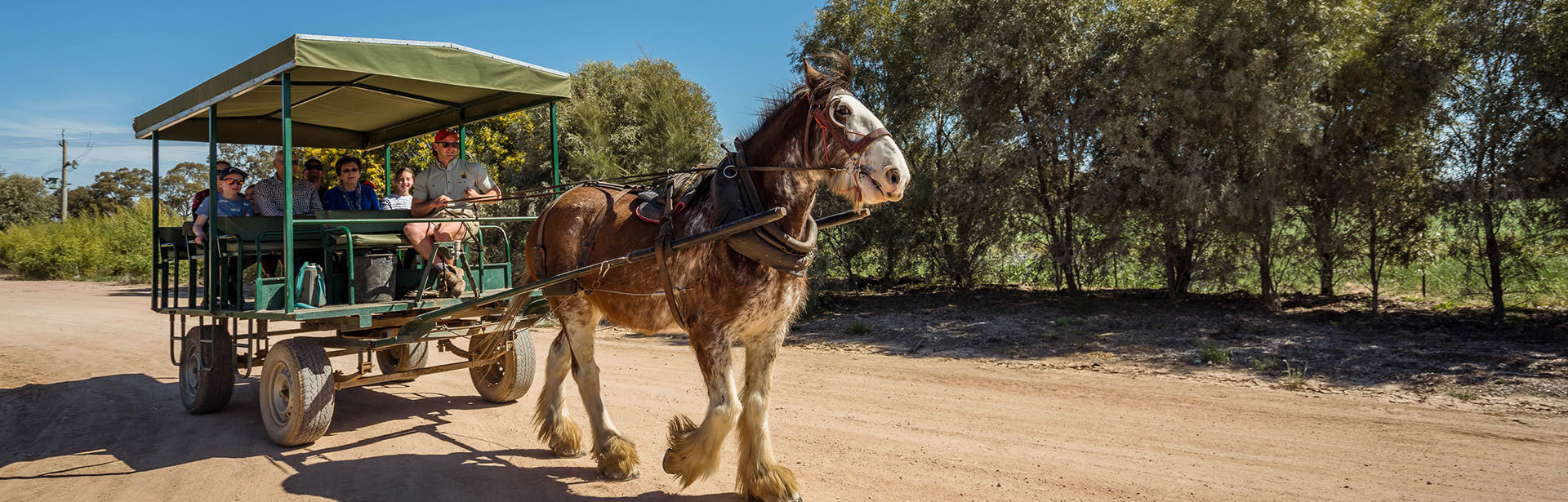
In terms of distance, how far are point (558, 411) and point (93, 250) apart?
32159 mm

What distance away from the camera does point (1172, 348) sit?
9625 millimetres

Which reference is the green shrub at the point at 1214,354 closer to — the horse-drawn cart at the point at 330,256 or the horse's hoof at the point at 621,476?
the horse's hoof at the point at 621,476

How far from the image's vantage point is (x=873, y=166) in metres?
3.62

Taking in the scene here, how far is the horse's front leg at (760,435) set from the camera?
4.19 m

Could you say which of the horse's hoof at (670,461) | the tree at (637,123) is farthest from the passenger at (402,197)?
the tree at (637,123)

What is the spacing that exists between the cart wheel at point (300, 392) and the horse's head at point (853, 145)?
389 centimetres

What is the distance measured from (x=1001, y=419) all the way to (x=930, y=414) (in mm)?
562

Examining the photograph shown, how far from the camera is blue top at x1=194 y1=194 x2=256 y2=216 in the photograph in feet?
20.9

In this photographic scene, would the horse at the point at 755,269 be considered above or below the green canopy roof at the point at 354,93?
below

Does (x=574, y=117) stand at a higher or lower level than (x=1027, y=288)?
higher

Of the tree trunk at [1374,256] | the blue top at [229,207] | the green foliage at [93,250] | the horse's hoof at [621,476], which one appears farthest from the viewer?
the green foliage at [93,250]

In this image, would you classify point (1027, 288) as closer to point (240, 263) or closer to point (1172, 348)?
point (1172, 348)

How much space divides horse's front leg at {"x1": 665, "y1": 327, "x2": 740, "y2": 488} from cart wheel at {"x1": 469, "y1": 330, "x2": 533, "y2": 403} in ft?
9.59

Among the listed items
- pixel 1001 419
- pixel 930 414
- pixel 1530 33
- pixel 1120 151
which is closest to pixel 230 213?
pixel 930 414
